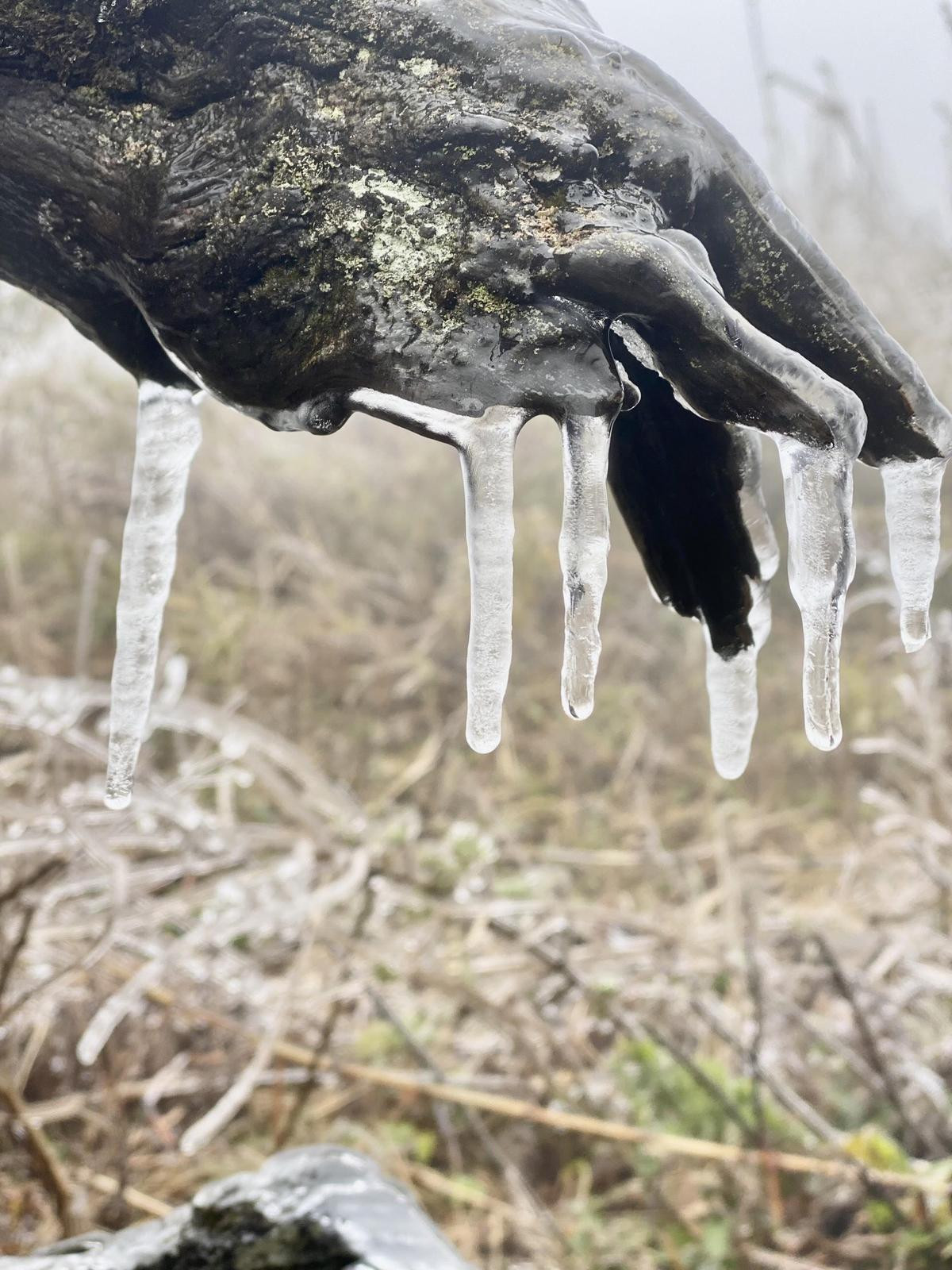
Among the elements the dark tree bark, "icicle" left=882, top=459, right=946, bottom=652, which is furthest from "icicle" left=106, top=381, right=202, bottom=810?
"icicle" left=882, top=459, right=946, bottom=652

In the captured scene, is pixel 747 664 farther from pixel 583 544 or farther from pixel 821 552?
pixel 583 544

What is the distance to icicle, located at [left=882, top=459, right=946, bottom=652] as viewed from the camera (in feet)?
3.44

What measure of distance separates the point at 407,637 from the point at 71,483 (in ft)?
7.70

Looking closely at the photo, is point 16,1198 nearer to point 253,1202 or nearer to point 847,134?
point 253,1202

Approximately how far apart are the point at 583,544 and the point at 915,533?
0.41m

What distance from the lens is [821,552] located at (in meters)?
0.97

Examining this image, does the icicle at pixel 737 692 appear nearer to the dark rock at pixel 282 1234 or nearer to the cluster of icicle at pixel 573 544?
the cluster of icicle at pixel 573 544

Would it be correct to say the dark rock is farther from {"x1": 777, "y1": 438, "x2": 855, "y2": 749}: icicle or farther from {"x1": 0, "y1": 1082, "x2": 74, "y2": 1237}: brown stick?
{"x1": 777, "y1": 438, "x2": 855, "y2": 749}: icicle

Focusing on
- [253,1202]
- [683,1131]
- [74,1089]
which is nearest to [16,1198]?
[74,1089]

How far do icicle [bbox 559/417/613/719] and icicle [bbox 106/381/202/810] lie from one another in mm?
500

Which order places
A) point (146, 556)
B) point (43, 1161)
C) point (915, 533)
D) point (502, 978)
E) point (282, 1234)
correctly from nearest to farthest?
1. point (915, 533)
2. point (146, 556)
3. point (282, 1234)
4. point (43, 1161)
5. point (502, 978)

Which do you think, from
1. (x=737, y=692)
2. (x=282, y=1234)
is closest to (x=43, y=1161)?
(x=282, y=1234)

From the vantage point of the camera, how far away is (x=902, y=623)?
1.10 metres

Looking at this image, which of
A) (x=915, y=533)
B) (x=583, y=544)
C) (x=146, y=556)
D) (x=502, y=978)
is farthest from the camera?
(x=502, y=978)
